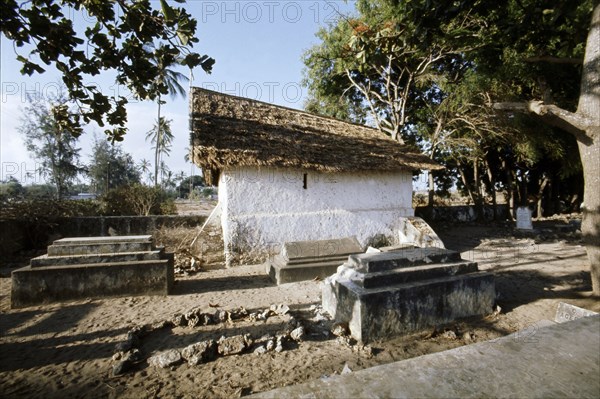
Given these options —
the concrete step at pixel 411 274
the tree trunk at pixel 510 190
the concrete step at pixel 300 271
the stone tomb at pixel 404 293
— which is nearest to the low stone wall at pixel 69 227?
the concrete step at pixel 300 271

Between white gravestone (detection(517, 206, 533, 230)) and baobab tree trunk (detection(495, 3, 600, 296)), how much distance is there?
8.91 metres

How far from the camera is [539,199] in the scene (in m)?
17.4

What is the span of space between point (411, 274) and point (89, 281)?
17.7 ft

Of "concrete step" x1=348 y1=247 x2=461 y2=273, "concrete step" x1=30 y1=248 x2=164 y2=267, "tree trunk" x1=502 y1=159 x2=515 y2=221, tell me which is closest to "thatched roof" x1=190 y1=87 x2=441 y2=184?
"concrete step" x1=30 y1=248 x2=164 y2=267

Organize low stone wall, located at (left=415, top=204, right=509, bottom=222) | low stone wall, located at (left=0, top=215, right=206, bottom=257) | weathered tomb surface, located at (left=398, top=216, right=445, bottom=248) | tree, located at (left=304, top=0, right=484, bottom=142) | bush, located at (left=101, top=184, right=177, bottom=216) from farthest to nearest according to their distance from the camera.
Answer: low stone wall, located at (left=415, top=204, right=509, bottom=222)
bush, located at (left=101, top=184, right=177, bottom=216)
tree, located at (left=304, top=0, right=484, bottom=142)
low stone wall, located at (left=0, top=215, right=206, bottom=257)
weathered tomb surface, located at (left=398, top=216, right=445, bottom=248)

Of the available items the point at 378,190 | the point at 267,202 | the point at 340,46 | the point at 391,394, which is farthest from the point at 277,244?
the point at 340,46

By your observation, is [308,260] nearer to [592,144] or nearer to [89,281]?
[89,281]

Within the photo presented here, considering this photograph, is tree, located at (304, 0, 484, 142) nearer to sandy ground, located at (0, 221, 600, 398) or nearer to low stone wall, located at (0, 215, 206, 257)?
sandy ground, located at (0, 221, 600, 398)

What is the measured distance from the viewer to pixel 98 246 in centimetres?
519

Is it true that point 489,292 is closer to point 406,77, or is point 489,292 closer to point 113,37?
point 113,37

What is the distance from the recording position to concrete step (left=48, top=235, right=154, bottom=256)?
5.05m

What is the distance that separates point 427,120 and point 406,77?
7.75 ft

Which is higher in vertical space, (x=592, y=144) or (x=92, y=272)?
(x=592, y=144)

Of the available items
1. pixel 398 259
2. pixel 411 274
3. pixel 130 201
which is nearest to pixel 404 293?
pixel 411 274
